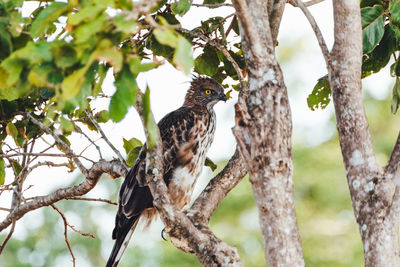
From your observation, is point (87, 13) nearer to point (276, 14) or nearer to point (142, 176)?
point (276, 14)

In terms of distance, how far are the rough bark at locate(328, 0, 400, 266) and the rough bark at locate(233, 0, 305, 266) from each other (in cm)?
31

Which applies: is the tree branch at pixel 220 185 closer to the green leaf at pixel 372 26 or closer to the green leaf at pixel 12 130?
the green leaf at pixel 372 26

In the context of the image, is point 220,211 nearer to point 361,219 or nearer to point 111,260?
point 111,260

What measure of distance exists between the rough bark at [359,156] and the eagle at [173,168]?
128 centimetres

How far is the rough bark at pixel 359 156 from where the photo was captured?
7.68ft

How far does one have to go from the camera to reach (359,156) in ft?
8.09

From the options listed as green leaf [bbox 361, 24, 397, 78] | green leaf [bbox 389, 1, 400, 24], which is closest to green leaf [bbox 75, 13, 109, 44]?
green leaf [bbox 389, 1, 400, 24]

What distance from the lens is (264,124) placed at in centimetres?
229

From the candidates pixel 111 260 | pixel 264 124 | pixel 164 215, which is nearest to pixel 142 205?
pixel 111 260

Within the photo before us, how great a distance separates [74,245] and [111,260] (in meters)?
11.7

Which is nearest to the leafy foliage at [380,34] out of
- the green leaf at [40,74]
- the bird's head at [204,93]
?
the green leaf at [40,74]

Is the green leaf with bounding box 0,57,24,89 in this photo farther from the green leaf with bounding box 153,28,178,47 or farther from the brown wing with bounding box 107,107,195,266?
the brown wing with bounding box 107,107,195,266

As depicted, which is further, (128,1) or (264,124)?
(264,124)

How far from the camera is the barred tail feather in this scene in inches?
145
